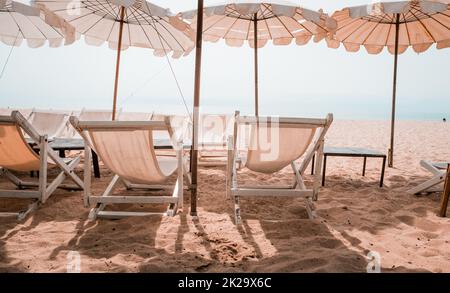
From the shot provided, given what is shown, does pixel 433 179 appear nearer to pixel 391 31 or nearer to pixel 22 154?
pixel 391 31

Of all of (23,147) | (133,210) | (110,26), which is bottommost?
(133,210)

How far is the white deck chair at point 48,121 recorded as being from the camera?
18.8ft

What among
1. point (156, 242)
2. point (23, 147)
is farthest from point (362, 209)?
point (23, 147)

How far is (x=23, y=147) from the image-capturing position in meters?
2.82

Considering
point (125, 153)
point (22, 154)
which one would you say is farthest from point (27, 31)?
point (125, 153)

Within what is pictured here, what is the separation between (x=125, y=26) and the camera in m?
5.34

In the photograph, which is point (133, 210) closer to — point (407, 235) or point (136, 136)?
point (136, 136)

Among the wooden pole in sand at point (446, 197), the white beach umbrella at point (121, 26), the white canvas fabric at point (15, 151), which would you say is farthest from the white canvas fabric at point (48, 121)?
the wooden pole in sand at point (446, 197)

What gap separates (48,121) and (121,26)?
2.45m

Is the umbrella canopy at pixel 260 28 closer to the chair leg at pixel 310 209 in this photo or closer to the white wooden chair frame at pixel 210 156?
the white wooden chair frame at pixel 210 156

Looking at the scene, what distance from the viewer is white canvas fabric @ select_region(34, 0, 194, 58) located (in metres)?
4.37

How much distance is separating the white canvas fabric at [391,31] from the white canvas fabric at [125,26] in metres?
2.57
